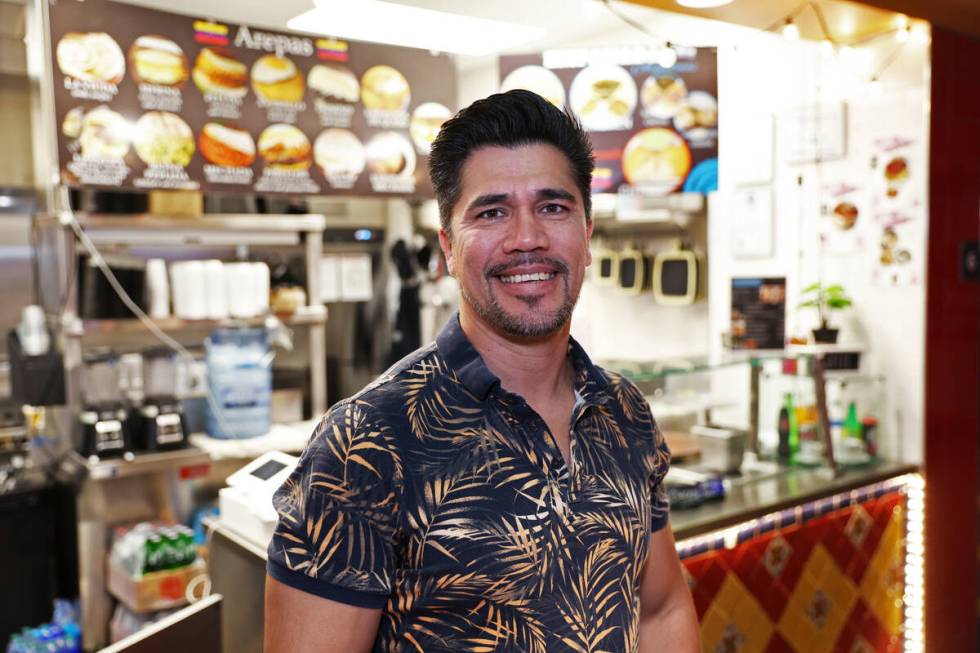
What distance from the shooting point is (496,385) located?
141 centimetres

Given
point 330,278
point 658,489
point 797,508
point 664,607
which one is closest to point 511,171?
point 658,489

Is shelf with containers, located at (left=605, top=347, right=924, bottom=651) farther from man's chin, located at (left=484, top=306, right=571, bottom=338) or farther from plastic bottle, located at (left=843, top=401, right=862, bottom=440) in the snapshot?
man's chin, located at (left=484, top=306, right=571, bottom=338)

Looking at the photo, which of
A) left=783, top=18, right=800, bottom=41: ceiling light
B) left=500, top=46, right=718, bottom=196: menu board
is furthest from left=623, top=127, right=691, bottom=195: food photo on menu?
left=783, top=18, right=800, bottom=41: ceiling light

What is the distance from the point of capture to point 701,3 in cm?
299

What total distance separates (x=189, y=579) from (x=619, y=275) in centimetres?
333

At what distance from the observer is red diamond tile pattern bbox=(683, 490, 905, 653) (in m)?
2.80

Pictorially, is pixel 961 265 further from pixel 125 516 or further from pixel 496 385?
pixel 125 516

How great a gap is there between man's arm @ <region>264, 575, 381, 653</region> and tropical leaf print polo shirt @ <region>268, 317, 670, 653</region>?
17 mm

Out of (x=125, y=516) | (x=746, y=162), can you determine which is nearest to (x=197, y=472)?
(x=125, y=516)

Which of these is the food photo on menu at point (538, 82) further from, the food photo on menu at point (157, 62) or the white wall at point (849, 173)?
the food photo on menu at point (157, 62)

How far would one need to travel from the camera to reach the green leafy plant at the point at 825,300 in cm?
369

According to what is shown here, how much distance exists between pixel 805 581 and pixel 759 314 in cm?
105

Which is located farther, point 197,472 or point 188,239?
point 188,239

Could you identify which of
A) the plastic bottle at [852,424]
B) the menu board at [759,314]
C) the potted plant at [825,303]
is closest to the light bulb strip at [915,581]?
the plastic bottle at [852,424]
